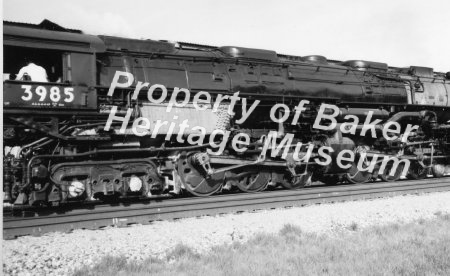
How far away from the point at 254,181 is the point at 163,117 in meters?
2.97

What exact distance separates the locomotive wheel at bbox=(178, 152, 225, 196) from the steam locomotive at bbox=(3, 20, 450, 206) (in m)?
0.02

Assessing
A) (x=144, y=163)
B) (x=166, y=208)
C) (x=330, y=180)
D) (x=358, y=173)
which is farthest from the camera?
(x=330, y=180)

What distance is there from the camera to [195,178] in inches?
379

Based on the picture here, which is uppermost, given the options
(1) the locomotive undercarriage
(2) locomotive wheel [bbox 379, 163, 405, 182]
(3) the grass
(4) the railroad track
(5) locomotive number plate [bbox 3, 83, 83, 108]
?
(5) locomotive number plate [bbox 3, 83, 83, 108]

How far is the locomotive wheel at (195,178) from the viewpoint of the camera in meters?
9.49

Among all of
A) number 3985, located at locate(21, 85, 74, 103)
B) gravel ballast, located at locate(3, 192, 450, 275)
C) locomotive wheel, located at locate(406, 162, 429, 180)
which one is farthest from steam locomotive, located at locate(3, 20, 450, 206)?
gravel ballast, located at locate(3, 192, 450, 275)

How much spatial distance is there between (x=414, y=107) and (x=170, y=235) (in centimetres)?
1004

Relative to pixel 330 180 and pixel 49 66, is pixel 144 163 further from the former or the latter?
pixel 330 180

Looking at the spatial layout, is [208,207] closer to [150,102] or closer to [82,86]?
[150,102]

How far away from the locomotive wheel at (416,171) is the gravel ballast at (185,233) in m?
3.80

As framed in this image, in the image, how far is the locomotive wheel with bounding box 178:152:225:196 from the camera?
9492 millimetres

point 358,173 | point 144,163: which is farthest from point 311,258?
point 358,173

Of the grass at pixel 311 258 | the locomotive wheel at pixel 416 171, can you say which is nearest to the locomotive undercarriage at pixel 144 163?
the locomotive wheel at pixel 416 171

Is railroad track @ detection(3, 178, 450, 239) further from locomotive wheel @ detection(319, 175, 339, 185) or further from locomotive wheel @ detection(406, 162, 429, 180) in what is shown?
locomotive wheel @ detection(406, 162, 429, 180)
